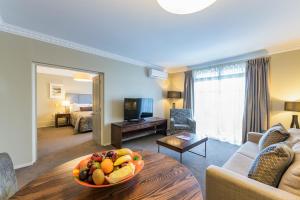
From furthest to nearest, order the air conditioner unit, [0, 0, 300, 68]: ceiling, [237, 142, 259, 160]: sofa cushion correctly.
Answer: the air conditioner unit < [237, 142, 259, 160]: sofa cushion < [0, 0, 300, 68]: ceiling

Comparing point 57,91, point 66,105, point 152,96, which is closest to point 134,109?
point 152,96

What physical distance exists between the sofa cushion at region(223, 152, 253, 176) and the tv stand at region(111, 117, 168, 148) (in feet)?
7.47

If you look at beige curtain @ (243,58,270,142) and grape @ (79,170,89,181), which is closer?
grape @ (79,170,89,181)

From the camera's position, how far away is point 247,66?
3.44 m

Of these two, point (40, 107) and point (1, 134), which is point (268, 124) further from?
point (40, 107)

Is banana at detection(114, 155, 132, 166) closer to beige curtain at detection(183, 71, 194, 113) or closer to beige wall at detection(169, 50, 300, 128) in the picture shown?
beige wall at detection(169, 50, 300, 128)

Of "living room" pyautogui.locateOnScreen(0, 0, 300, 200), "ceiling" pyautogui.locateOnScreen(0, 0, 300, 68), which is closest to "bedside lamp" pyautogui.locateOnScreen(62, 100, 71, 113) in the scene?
"living room" pyautogui.locateOnScreen(0, 0, 300, 200)

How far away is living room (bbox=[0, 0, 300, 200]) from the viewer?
0.92 meters

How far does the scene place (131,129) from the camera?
11.5 ft

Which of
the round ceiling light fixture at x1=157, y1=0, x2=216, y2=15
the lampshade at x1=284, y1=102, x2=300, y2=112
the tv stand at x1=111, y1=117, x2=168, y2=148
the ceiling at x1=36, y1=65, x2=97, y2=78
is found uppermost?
the ceiling at x1=36, y1=65, x2=97, y2=78

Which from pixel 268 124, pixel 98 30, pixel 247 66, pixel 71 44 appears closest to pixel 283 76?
pixel 247 66

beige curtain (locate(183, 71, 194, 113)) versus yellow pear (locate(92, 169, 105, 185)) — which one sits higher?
beige curtain (locate(183, 71, 194, 113))

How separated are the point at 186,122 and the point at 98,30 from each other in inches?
134

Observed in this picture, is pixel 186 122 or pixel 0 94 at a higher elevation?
pixel 0 94
